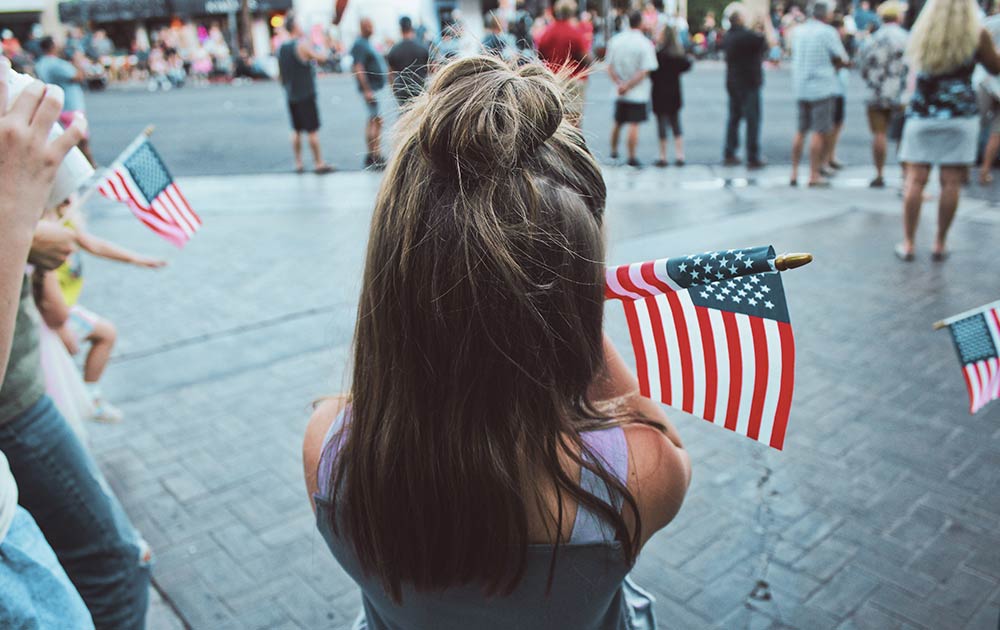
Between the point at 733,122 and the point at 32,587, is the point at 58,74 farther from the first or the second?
the point at 32,587

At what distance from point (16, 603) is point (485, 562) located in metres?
0.81

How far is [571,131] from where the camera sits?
4.26ft

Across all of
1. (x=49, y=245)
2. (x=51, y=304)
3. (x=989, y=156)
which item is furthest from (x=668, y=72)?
(x=49, y=245)

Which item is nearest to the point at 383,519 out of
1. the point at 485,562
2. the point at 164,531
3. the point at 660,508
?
the point at 485,562

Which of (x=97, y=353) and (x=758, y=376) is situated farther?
(x=97, y=353)

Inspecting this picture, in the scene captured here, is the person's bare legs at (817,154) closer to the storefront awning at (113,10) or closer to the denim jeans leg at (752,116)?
the denim jeans leg at (752,116)

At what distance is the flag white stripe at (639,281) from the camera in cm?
134

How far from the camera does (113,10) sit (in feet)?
133

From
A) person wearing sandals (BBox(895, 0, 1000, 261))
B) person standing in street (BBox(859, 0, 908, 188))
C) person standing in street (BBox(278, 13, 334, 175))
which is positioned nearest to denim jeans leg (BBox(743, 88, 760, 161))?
person standing in street (BBox(859, 0, 908, 188))

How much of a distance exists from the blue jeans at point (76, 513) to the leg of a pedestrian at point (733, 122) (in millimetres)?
8687

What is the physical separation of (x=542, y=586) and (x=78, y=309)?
11.5 ft

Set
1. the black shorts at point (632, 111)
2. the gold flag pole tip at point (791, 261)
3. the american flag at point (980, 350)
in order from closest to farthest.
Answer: the gold flag pole tip at point (791, 261) → the american flag at point (980, 350) → the black shorts at point (632, 111)

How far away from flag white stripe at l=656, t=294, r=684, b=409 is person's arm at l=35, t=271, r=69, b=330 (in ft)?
8.95

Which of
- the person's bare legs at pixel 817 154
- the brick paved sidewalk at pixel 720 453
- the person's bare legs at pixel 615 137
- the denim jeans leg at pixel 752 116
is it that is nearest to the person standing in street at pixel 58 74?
the brick paved sidewalk at pixel 720 453
